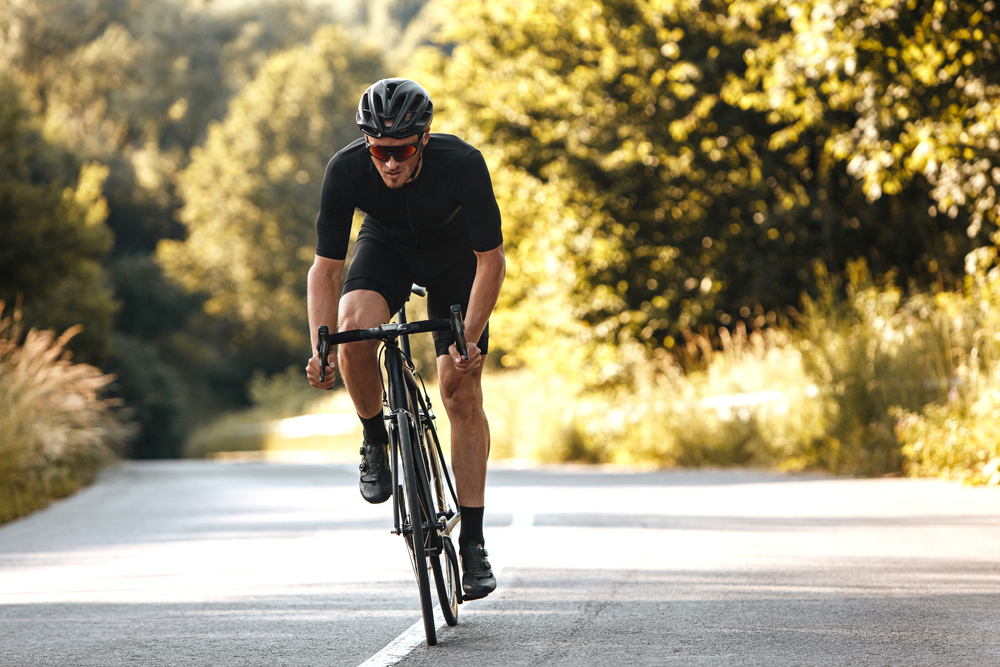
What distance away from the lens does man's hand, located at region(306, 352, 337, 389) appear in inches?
190

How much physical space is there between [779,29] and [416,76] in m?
16.0

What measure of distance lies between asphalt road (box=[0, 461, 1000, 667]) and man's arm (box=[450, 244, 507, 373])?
115 centimetres

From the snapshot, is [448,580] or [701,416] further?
[701,416]

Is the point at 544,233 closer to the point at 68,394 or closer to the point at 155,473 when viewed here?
the point at 155,473

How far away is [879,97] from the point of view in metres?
14.2

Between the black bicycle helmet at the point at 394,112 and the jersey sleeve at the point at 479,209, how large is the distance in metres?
0.28

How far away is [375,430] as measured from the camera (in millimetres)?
5410

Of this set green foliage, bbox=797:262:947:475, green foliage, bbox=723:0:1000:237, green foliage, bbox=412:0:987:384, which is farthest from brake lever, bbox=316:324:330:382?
green foliage, bbox=412:0:987:384

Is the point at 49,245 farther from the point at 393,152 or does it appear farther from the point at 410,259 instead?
the point at 393,152

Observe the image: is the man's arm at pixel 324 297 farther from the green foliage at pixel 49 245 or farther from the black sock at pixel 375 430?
the green foliage at pixel 49 245

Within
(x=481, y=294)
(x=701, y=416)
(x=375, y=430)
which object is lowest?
(x=701, y=416)

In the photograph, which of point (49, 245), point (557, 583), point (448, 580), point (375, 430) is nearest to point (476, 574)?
point (448, 580)

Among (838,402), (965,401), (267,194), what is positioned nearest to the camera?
(965,401)

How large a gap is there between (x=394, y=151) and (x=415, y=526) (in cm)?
141
